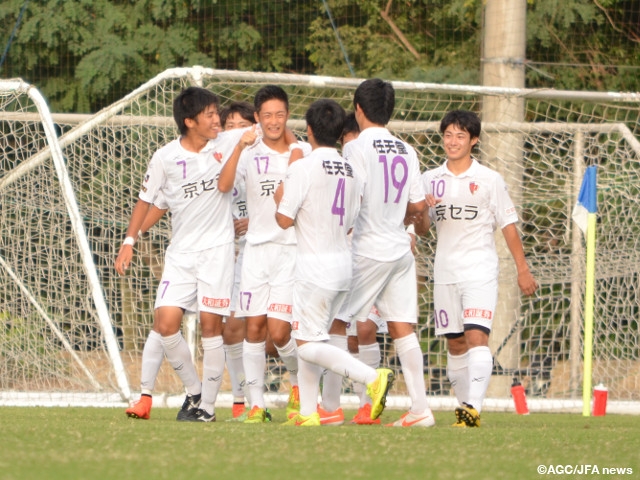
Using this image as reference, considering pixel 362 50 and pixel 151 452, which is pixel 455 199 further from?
pixel 362 50

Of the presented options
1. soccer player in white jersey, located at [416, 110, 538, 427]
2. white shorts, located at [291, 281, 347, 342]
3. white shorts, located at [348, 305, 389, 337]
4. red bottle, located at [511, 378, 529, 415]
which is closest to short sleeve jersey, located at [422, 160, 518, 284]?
soccer player in white jersey, located at [416, 110, 538, 427]

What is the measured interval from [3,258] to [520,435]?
5.24 meters

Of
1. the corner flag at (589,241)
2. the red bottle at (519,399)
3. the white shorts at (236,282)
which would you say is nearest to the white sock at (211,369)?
the white shorts at (236,282)

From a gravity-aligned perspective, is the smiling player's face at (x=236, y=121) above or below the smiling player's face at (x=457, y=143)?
above

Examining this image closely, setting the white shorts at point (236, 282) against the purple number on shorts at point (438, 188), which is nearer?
the purple number on shorts at point (438, 188)

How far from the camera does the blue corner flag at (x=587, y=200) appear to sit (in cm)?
841

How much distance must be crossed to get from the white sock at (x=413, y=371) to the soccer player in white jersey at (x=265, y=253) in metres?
0.79

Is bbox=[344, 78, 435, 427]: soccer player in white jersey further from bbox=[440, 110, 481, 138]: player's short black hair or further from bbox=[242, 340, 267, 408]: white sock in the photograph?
bbox=[242, 340, 267, 408]: white sock

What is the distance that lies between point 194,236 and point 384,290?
1.23 meters

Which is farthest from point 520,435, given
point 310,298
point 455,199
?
point 455,199

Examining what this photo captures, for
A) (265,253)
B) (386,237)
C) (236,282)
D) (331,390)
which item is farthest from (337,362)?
(236,282)

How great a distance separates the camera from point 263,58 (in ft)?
55.1

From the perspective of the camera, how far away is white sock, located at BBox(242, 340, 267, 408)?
24.2 ft

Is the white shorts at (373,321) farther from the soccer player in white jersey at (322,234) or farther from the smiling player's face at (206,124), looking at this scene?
the smiling player's face at (206,124)
